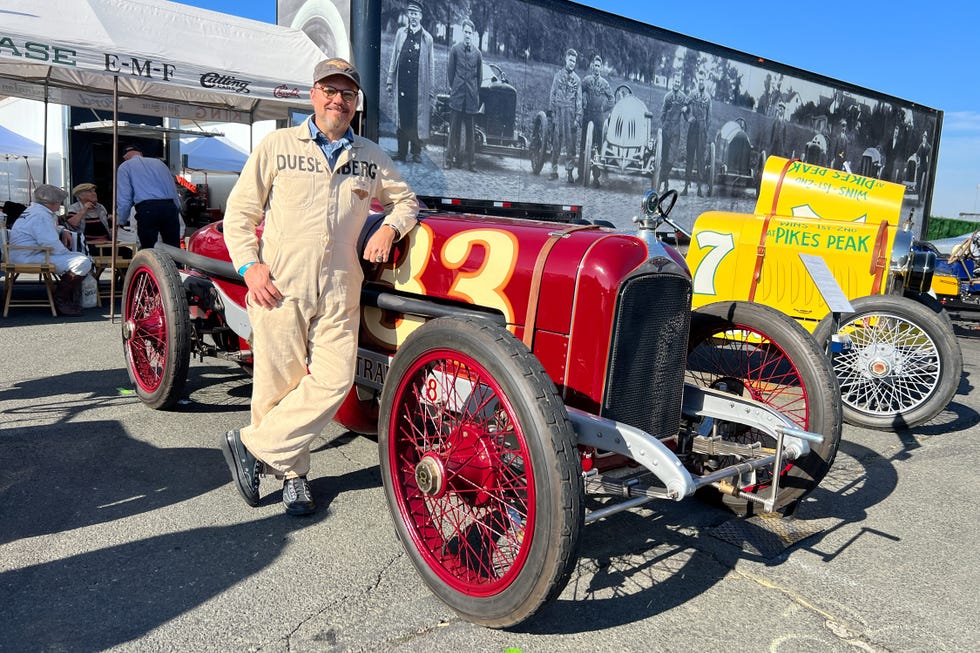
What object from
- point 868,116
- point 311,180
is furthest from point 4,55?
point 868,116

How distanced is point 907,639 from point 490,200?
25.2 feet

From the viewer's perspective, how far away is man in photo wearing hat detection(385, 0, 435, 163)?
8.01 metres

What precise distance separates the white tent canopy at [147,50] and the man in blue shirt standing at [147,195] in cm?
95

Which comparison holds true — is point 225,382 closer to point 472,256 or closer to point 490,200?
point 472,256

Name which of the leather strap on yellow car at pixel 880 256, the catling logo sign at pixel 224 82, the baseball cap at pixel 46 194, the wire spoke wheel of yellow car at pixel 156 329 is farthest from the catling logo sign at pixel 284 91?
the leather strap on yellow car at pixel 880 256

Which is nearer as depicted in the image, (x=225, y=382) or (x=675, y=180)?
(x=225, y=382)

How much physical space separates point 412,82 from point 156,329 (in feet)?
16.6

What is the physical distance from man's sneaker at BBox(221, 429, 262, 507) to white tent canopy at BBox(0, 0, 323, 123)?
209 inches

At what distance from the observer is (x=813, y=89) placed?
14.7m

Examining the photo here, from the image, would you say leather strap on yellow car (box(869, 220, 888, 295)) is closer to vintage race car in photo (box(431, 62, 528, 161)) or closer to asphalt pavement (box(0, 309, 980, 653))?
asphalt pavement (box(0, 309, 980, 653))

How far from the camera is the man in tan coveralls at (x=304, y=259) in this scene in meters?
2.74

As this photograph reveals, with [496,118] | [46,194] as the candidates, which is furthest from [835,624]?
[46,194]

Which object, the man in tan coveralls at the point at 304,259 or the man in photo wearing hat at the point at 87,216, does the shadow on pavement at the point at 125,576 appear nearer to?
the man in tan coveralls at the point at 304,259

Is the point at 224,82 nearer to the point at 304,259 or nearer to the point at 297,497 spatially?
the point at 304,259
